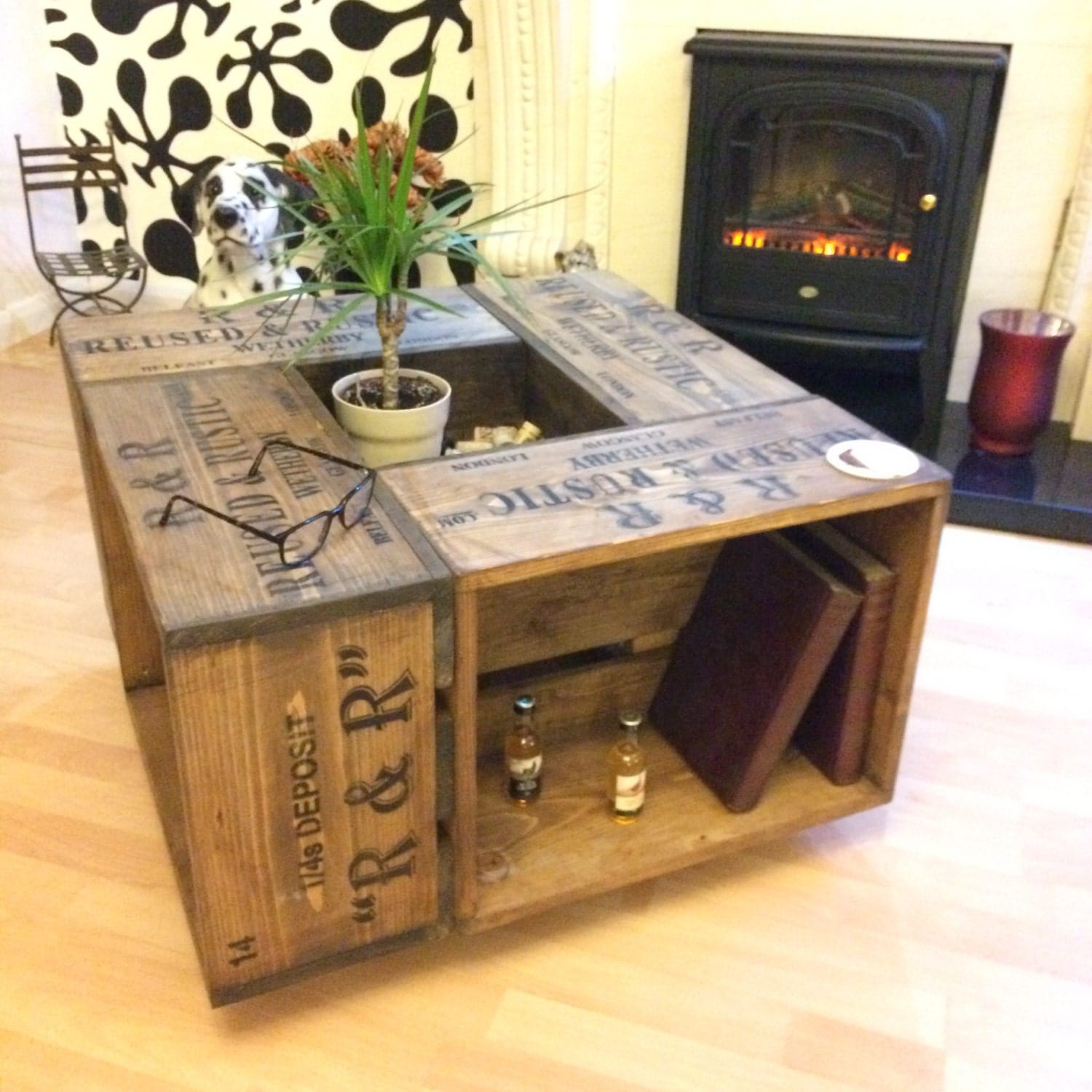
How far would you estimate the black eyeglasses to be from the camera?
108cm

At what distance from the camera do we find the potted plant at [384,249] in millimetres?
1304

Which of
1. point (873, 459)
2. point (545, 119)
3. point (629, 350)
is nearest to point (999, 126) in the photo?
point (545, 119)

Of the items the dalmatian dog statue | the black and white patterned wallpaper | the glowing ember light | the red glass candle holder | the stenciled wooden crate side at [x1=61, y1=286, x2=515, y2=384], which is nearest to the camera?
the stenciled wooden crate side at [x1=61, y1=286, x2=515, y2=384]

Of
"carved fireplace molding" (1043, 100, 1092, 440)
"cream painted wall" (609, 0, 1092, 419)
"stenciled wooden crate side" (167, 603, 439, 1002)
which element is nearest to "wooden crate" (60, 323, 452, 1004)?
"stenciled wooden crate side" (167, 603, 439, 1002)

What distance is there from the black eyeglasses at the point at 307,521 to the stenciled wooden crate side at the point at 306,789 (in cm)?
9

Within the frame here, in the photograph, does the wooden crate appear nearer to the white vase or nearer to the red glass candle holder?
the white vase

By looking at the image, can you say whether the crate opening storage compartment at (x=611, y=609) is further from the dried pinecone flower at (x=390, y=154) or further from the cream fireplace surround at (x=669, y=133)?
the cream fireplace surround at (x=669, y=133)

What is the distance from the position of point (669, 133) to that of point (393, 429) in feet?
5.01

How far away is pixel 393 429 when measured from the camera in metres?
1.40

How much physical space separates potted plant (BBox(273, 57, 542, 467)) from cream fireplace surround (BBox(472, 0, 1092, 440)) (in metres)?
1.17

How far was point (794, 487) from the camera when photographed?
124cm

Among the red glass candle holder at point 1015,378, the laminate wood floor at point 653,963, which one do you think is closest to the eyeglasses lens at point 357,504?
the laminate wood floor at point 653,963

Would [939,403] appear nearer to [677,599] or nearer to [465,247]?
[677,599]

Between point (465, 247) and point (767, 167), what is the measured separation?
4.48ft
